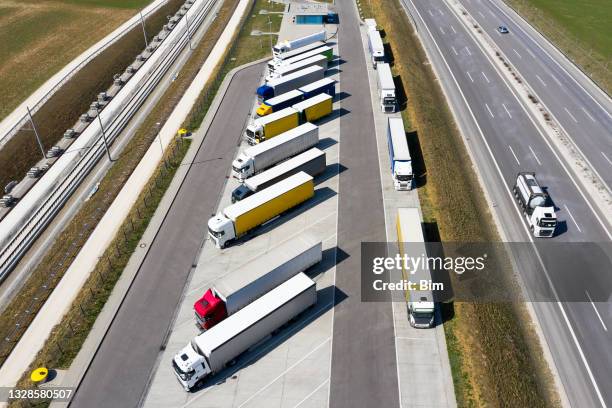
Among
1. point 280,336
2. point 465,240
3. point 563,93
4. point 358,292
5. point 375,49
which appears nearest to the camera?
point 280,336

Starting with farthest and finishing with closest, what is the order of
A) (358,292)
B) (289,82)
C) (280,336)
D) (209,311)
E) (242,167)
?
1. (289,82)
2. (242,167)
3. (358,292)
4. (280,336)
5. (209,311)

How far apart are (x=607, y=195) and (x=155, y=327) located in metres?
51.6

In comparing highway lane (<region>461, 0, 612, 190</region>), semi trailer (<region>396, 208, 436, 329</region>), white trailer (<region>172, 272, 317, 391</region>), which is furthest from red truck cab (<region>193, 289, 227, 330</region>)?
highway lane (<region>461, 0, 612, 190</region>)

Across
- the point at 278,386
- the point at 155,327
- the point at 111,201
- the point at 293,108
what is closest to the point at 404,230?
the point at 278,386

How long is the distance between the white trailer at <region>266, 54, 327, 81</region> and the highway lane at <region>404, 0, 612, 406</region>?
21.9 metres

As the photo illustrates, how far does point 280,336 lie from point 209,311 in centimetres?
644

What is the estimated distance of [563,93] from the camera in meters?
75.4

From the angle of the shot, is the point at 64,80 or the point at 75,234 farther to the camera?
the point at 64,80

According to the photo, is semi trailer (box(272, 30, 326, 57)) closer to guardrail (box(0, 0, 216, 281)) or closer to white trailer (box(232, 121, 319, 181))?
guardrail (box(0, 0, 216, 281))

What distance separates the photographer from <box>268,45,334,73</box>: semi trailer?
83688 mm

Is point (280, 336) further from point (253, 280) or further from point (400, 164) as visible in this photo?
point (400, 164)

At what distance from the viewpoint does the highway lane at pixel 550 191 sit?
36.8 meters

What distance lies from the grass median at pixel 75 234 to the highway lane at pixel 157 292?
26.3ft

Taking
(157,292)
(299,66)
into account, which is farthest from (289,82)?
(157,292)
